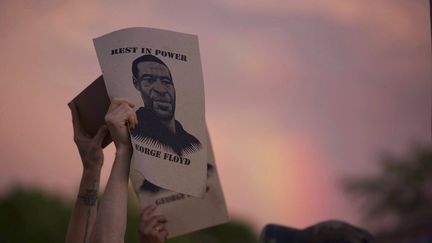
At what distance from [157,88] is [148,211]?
0.34 metres

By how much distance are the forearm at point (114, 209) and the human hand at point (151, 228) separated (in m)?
0.18

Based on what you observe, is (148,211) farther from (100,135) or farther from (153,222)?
(100,135)

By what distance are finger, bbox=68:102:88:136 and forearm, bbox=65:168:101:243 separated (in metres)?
0.11

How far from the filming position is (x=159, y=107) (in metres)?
1.86

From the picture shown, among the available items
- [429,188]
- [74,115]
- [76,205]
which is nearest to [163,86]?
[74,115]

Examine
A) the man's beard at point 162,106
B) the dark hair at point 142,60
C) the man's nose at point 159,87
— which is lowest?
the man's beard at point 162,106

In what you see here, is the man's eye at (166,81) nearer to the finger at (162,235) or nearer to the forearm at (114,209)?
the forearm at (114,209)

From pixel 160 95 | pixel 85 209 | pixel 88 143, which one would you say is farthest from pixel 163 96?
pixel 85 209

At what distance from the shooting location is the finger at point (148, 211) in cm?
192

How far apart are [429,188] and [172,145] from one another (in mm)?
1050

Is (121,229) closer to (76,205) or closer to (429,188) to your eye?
(76,205)

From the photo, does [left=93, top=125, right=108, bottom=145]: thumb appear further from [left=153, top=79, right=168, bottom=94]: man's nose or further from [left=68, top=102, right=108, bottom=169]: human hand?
[left=153, top=79, right=168, bottom=94]: man's nose

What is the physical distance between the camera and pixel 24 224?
3.85 m

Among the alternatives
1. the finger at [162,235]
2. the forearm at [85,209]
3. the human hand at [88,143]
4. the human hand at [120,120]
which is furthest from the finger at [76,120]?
the finger at [162,235]
